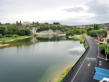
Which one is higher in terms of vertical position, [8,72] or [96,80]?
[96,80]

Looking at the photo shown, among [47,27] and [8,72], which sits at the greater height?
[47,27]

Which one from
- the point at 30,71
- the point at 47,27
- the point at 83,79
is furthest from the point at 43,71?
the point at 47,27

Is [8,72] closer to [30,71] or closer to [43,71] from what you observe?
[30,71]

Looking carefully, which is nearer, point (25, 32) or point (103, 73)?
point (103, 73)

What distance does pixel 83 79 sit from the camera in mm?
18250

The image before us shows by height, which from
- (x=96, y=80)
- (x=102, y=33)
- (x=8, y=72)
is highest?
(x=102, y=33)

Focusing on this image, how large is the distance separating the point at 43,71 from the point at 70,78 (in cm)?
888

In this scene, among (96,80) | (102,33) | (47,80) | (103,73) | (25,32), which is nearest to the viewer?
(96,80)

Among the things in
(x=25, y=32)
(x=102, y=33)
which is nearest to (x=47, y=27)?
(x=25, y=32)

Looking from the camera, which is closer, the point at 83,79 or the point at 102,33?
the point at 83,79

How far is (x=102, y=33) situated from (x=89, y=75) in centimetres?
4560

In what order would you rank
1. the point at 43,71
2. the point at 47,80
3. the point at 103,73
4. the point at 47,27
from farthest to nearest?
the point at 47,27
the point at 43,71
the point at 47,80
the point at 103,73

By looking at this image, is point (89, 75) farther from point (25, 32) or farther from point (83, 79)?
point (25, 32)

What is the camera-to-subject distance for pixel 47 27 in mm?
162250
